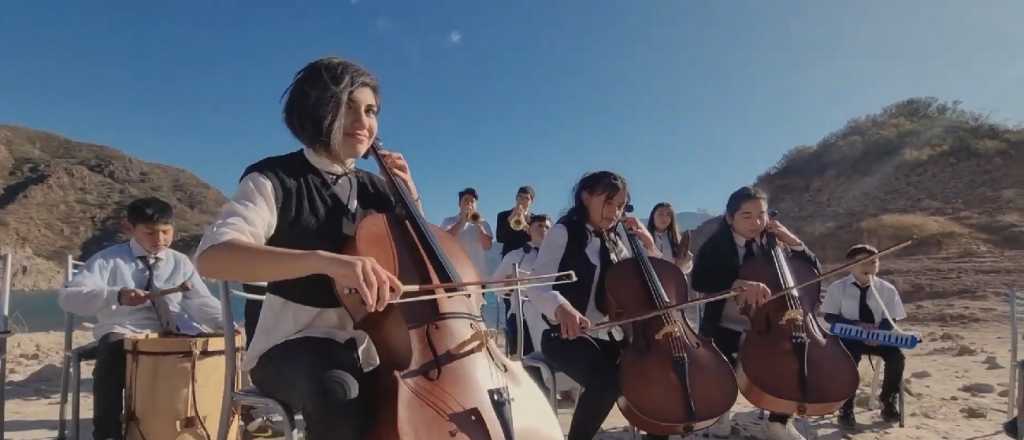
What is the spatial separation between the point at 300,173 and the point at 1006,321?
12.1 metres

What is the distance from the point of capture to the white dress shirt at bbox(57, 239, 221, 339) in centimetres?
280

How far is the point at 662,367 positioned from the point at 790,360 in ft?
2.50

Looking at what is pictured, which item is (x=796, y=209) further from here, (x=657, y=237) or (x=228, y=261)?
(x=228, y=261)

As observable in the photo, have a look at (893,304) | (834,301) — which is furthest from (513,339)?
(893,304)

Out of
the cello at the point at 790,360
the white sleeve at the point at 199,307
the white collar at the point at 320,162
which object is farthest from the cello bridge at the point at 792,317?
the white sleeve at the point at 199,307

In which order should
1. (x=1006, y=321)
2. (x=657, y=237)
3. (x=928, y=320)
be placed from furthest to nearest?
(x=928, y=320)
(x=1006, y=321)
(x=657, y=237)

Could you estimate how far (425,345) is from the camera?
1.29 metres

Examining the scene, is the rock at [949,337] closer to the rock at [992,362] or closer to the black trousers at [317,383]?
the rock at [992,362]

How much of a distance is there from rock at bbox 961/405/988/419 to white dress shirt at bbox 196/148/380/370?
4335mm

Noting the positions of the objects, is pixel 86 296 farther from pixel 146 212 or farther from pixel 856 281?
pixel 856 281

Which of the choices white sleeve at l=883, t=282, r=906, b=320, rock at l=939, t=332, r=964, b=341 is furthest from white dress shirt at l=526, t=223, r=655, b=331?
rock at l=939, t=332, r=964, b=341

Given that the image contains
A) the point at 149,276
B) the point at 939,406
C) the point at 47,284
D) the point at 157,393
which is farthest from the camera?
the point at 47,284

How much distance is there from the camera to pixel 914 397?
177 inches

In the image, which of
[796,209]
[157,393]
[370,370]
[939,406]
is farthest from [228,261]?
[796,209]
